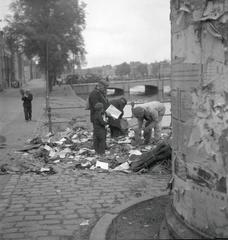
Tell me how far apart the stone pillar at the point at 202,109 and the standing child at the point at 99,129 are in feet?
19.0

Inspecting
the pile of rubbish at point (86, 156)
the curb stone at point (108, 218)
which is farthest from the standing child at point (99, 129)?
the curb stone at point (108, 218)

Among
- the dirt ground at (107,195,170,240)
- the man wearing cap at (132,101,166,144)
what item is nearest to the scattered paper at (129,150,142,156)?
the man wearing cap at (132,101,166,144)

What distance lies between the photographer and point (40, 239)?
459cm

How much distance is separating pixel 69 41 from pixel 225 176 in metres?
47.1

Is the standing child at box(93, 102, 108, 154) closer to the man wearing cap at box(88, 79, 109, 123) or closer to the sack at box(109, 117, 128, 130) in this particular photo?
the man wearing cap at box(88, 79, 109, 123)

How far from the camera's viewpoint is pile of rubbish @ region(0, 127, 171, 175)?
26.1 ft

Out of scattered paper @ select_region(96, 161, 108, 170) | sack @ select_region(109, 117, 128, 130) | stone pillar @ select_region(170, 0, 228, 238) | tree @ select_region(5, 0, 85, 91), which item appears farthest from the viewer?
tree @ select_region(5, 0, 85, 91)

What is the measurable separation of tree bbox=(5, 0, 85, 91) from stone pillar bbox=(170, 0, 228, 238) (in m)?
43.1

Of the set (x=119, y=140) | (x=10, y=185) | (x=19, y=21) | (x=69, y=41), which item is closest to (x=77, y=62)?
(x=69, y=41)

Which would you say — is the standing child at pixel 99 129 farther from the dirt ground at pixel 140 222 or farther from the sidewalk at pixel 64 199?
the dirt ground at pixel 140 222

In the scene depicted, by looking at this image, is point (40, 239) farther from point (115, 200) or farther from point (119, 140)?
point (119, 140)

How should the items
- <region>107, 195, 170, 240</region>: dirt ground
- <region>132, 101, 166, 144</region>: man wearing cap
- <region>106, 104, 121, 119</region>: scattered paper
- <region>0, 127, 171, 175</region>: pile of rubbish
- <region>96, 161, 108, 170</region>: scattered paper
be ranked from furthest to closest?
1. <region>106, 104, 121, 119</region>: scattered paper
2. <region>132, 101, 166, 144</region>: man wearing cap
3. <region>96, 161, 108, 170</region>: scattered paper
4. <region>0, 127, 171, 175</region>: pile of rubbish
5. <region>107, 195, 170, 240</region>: dirt ground

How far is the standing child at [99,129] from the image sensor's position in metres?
9.80

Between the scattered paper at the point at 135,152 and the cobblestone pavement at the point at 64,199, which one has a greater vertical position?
the scattered paper at the point at 135,152
